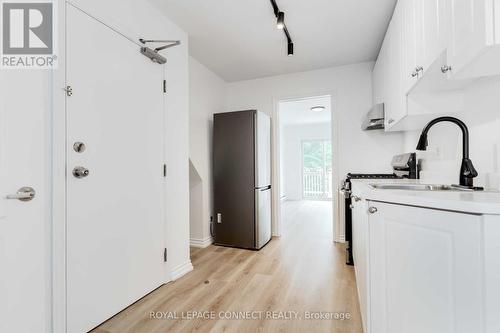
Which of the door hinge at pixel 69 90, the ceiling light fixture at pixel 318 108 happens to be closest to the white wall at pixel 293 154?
the ceiling light fixture at pixel 318 108

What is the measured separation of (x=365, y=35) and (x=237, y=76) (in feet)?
5.89

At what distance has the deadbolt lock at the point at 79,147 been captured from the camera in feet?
4.75

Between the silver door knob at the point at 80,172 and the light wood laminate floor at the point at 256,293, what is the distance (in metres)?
0.99

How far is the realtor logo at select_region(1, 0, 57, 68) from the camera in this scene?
1264mm

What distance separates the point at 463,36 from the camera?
37.7 inches

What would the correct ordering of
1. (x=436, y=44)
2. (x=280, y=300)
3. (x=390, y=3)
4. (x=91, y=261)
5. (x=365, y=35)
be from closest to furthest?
(x=436, y=44)
(x=91, y=261)
(x=280, y=300)
(x=390, y=3)
(x=365, y=35)

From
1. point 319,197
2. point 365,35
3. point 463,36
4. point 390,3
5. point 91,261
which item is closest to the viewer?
point 463,36

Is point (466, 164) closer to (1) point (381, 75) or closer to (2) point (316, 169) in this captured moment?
(1) point (381, 75)

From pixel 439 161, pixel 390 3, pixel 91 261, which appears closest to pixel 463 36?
pixel 439 161

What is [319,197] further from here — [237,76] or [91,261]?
[91,261]

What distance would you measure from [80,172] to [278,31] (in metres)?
2.17

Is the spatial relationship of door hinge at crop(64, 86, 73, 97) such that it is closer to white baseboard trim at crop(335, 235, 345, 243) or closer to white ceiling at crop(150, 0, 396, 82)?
white ceiling at crop(150, 0, 396, 82)

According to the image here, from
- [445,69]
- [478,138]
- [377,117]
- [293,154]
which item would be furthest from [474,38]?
[293,154]

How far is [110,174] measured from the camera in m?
1.66
